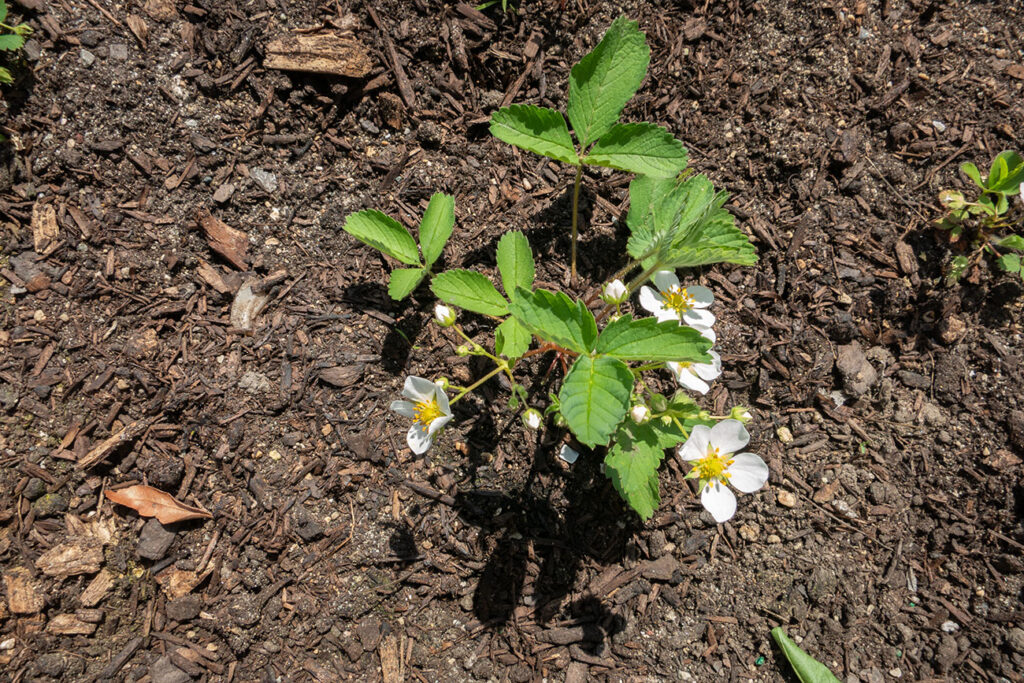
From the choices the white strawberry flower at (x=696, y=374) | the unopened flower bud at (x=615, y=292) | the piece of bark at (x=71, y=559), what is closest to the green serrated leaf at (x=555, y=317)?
the unopened flower bud at (x=615, y=292)

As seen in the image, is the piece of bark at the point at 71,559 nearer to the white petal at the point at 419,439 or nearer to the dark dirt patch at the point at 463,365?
the dark dirt patch at the point at 463,365

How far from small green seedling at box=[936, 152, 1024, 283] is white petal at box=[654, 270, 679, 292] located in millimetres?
1268

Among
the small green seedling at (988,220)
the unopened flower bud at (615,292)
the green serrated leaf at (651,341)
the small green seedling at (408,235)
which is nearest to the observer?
the green serrated leaf at (651,341)

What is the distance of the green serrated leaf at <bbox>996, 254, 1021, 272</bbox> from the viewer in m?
2.42

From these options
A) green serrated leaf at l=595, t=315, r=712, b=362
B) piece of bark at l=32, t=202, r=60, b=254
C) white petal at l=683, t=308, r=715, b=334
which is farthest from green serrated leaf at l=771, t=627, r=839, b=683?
piece of bark at l=32, t=202, r=60, b=254

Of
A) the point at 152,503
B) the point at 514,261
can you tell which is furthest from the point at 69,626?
the point at 514,261

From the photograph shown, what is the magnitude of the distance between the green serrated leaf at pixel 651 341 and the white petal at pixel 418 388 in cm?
67

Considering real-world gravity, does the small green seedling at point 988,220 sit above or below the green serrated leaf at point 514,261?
above

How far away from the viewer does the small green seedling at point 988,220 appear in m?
2.38

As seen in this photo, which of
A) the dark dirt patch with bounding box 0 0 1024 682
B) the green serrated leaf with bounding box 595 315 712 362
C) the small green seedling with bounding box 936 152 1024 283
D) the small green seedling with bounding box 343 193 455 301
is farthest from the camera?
the small green seedling with bounding box 936 152 1024 283

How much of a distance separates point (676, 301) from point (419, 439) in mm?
1080

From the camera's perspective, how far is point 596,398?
160cm

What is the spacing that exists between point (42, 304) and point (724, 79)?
2904mm

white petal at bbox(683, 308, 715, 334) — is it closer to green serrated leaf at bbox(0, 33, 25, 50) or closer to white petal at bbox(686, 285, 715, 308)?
white petal at bbox(686, 285, 715, 308)
